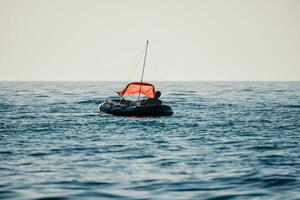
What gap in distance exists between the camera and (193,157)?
73.6ft

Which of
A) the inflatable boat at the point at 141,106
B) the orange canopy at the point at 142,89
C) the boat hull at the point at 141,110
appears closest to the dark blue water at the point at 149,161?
the boat hull at the point at 141,110

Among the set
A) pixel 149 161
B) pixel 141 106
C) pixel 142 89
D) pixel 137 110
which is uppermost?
pixel 142 89

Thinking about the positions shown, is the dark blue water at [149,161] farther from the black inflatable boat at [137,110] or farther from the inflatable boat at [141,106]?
the inflatable boat at [141,106]

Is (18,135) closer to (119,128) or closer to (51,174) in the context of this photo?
(119,128)

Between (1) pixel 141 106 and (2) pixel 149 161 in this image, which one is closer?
(2) pixel 149 161

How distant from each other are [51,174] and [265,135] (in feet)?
57.2

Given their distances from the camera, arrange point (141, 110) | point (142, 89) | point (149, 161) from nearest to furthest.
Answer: point (149, 161), point (141, 110), point (142, 89)

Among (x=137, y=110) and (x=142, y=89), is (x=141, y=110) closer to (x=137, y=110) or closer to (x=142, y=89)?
(x=137, y=110)

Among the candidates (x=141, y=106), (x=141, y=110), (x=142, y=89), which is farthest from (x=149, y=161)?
(x=142, y=89)

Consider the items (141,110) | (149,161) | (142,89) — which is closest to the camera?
(149,161)

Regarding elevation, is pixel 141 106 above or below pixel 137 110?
above
